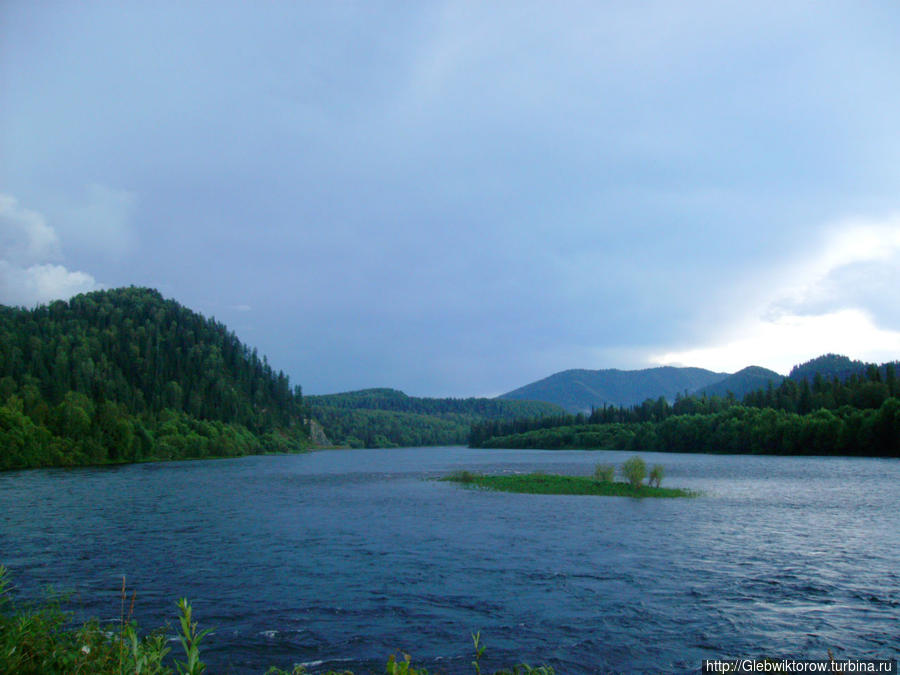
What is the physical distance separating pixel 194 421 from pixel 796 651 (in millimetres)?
195722

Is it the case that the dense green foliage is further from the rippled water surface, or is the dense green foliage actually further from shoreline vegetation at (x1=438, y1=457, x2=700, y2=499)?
shoreline vegetation at (x1=438, y1=457, x2=700, y2=499)

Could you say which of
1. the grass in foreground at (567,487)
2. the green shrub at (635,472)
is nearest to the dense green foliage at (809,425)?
the green shrub at (635,472)

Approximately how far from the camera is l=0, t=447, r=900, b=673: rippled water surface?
2094 cm

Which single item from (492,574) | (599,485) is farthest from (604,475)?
(492,574)

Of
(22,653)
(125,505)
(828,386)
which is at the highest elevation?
(828,386)

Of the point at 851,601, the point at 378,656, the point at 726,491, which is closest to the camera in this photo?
the point at 378,656

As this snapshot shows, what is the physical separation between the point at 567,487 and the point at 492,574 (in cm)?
4008

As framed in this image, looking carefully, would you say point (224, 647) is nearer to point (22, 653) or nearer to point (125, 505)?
point (22, 653)

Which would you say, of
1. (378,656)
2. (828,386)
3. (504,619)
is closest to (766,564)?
(504,619)

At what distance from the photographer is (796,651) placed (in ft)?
65.6

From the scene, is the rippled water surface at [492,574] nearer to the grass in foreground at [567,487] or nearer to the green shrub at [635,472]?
the grass in foreground at [567,487]

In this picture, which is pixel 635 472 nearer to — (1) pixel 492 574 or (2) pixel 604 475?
(2) pixel 604 475

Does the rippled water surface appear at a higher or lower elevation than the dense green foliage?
lower

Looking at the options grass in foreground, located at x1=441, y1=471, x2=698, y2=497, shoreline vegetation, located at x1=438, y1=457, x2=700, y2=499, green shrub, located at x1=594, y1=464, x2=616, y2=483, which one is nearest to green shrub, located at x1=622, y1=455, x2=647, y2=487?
shoreline vegetation, located at x1=438, y1=457, x2=700, y2=499
